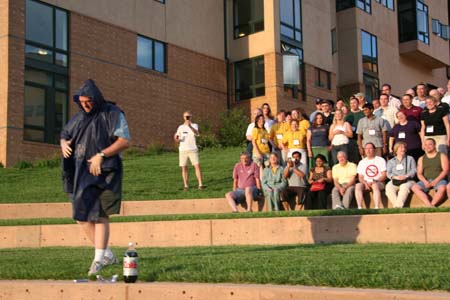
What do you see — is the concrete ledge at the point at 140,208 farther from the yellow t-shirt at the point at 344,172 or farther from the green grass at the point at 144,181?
the yellow t-shirt at the point at 344,172

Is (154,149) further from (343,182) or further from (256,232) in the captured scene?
(256,232)

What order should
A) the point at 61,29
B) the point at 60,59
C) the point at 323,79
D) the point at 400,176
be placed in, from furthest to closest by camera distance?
the point at 323,79
the point at 61,29
the point at 60,59
the point at 400,176

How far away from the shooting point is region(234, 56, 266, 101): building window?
29.3 m

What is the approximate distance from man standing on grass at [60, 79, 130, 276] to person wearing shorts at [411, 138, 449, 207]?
20.1ft

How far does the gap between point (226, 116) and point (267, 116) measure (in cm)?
1362

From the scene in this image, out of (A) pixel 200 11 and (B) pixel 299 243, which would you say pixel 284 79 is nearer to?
(A) pixel 200 11

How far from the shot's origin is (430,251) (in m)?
7.70

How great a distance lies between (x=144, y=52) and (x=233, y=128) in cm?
475

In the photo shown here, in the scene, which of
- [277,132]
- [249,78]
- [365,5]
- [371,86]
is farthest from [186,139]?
[365,5]

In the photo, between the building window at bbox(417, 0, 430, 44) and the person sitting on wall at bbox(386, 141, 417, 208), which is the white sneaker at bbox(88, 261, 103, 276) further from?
the building window at bbox(417, 0, 430, 44)

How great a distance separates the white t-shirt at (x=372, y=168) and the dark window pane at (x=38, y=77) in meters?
13.8

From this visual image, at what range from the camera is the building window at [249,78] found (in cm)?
2932

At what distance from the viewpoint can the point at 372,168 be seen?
12.3 m

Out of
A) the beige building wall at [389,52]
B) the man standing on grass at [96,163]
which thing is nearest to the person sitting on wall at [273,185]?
the man standing on grass at [96,163]
